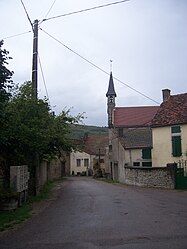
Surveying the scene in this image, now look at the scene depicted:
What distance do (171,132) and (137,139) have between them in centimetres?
1485

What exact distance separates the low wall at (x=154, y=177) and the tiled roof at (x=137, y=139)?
9.50 metres

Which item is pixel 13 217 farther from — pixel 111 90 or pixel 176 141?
pixel 111 90

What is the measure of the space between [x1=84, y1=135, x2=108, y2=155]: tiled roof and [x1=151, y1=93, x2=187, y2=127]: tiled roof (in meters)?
42.3

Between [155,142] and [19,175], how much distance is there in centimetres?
2046

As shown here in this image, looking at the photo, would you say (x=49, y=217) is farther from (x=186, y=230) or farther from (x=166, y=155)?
(x=166, y=155)

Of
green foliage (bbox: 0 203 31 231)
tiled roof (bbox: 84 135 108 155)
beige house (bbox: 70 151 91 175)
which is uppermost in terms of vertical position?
tiled roof (bbox: 84 135 108 155)

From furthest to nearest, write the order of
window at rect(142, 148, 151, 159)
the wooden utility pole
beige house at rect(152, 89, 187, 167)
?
1. window at rect(142, 148, 151, 159)
2. beige house at rect(152, 89, 187, 167)
3. the wooden utility pole

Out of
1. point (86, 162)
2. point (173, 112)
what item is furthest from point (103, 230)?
point (86, 162)

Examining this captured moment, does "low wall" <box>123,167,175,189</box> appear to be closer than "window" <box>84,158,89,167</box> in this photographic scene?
Yes

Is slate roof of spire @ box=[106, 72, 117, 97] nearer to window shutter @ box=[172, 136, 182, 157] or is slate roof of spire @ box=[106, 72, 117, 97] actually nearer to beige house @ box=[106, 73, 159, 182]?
beige house @ box=[106, 73, 159, 182]

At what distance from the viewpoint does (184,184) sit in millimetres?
29828

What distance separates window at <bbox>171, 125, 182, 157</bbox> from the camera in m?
34.2

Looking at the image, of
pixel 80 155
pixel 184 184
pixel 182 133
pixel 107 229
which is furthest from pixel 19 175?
pixel 80 155

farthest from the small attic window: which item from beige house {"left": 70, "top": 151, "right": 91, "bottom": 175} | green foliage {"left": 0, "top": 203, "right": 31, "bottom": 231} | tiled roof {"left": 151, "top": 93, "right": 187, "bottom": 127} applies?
beige house {"left": 70, "top": 151, "right": 91, "bottom": 175}
